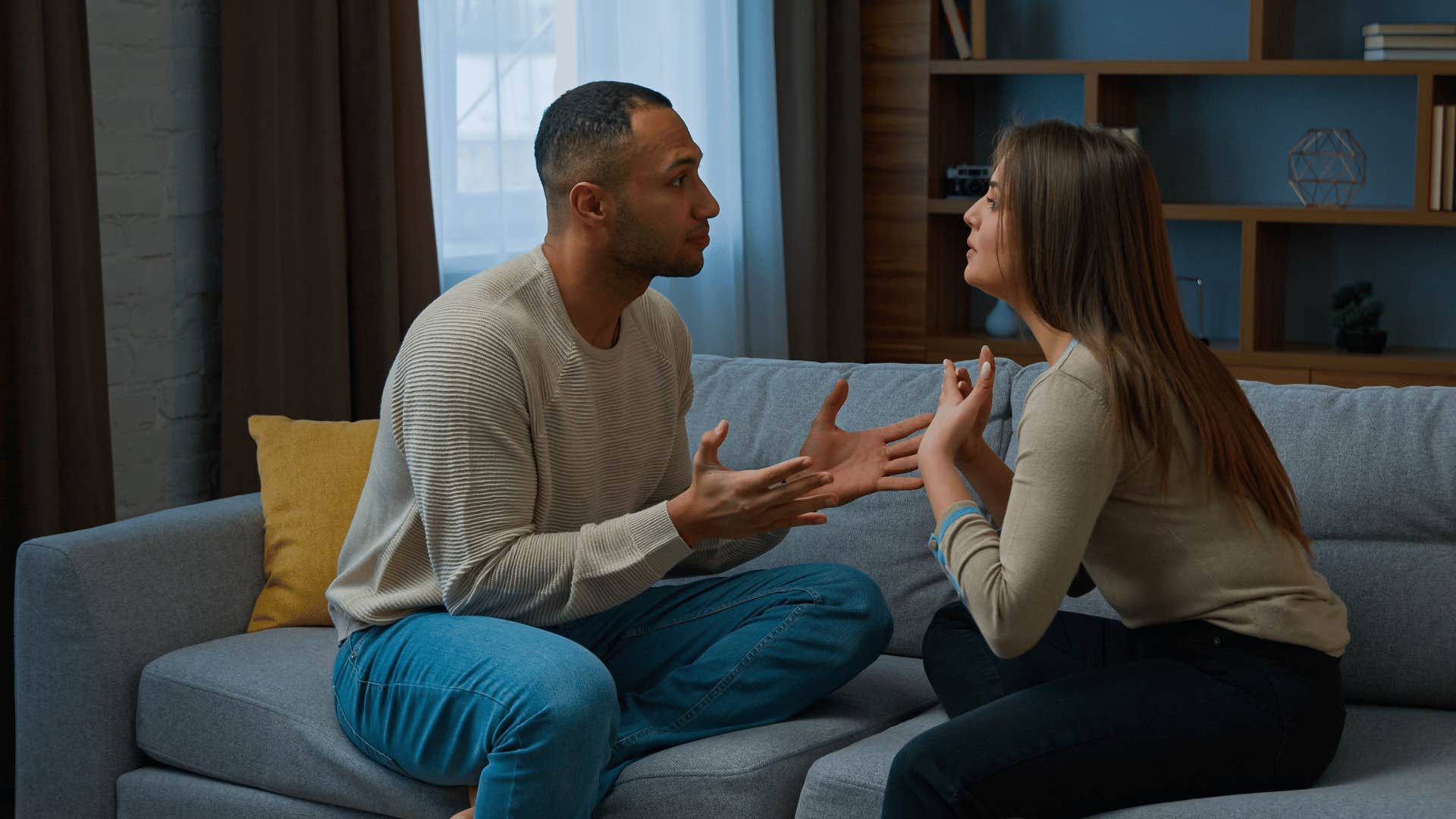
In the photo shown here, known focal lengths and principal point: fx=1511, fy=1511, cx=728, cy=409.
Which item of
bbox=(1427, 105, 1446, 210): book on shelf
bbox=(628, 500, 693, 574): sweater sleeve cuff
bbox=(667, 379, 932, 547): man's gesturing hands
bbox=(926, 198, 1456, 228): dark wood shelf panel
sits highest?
bbox=(1427, 105, 1446, 210): book on shelf

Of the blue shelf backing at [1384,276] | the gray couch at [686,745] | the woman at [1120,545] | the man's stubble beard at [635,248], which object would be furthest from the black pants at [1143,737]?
the blue shelf backing at [1384,276]

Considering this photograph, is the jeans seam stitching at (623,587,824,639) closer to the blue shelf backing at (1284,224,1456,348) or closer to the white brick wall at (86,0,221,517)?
the white brick wall at (86,0,221,517)

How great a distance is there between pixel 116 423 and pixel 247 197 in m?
0.48

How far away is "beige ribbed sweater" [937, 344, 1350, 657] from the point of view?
1501 mm

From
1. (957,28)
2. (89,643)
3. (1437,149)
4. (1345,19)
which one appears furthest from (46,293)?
(1345,19)

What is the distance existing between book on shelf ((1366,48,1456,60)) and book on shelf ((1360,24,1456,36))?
0.04 meters

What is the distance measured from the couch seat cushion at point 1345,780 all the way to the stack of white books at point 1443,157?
2393mm

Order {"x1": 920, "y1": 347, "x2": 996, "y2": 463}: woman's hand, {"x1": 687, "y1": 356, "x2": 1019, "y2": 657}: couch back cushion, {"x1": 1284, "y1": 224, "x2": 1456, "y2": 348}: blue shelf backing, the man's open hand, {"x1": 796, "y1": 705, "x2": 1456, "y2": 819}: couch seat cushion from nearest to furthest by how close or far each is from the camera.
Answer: {"x1": 796, "y1": 705, "x2": 1456, "y2": 819}: couch seat cushion → {"x1": 920, "y1": 347, "x2": 996, "y2": 463}: woman's hand → the man's open hand → {"x1": 687, "y1": 356, "x2": 1019, "y2": 657}: couch back cushion → {"x1": 1284, "y1": 224, "x2": 1456, "y2": 348}: blue shelf backing

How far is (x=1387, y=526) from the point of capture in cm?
192

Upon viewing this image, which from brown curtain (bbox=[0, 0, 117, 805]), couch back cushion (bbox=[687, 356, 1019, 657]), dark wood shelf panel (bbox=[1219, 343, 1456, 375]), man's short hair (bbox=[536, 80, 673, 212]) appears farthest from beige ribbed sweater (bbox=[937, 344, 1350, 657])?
dark wood shelf panel (bbox=[1219, 343, 1456, 375])

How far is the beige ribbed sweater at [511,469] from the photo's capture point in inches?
68.5

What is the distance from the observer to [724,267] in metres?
4.05

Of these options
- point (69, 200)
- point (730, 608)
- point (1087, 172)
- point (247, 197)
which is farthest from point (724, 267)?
point (1087, 172)

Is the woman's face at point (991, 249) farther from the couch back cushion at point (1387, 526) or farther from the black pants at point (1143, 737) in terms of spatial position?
the couch back cushion at point (1387, 526)
